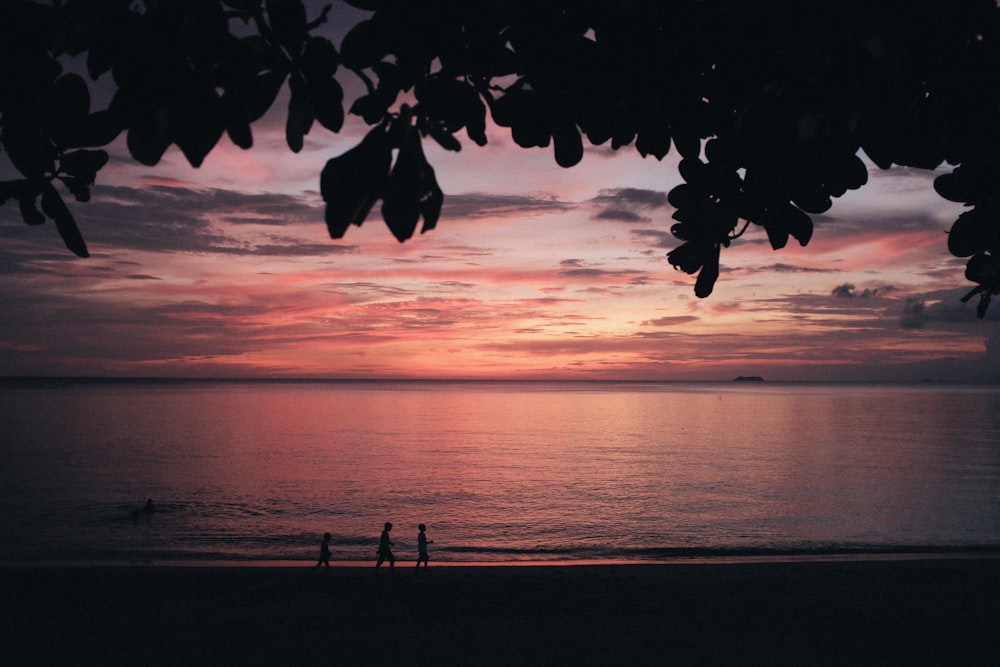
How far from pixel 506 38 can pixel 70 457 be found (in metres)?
58.8

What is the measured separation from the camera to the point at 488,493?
38.6m

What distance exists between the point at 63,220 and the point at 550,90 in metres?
1.70

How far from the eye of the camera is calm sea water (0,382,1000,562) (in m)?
27.0

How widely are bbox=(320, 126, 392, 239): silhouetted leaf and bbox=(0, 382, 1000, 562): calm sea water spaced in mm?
24290

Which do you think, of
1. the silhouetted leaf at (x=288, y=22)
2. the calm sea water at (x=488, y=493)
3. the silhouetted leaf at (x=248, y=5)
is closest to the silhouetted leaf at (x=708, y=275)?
the silhouetted leaf at (x=288, y=22)

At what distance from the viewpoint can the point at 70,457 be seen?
5097 cm

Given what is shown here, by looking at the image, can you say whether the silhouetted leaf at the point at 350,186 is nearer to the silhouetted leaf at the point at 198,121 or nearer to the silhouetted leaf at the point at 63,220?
the silhouetted leaf at the point at 198,121

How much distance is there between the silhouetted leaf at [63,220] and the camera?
2.16 m

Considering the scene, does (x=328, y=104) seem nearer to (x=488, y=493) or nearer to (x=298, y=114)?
(x=298, y=114)

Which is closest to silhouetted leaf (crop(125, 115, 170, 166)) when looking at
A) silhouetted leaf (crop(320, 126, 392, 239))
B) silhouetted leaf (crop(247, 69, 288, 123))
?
silhouetted leaf (crop(247, 69, 288, 123))

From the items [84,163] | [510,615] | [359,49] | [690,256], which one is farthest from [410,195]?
[510,615]

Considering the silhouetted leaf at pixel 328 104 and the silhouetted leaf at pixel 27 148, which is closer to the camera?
the silhouetted leaf at pixel 328 104

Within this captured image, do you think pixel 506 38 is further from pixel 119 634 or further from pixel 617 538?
pixel 617 538

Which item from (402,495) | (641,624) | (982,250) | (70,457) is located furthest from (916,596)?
(70,457)
